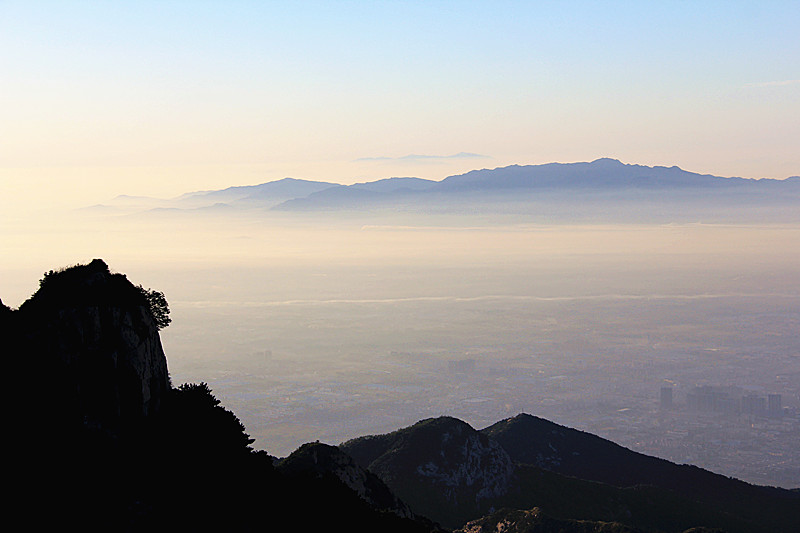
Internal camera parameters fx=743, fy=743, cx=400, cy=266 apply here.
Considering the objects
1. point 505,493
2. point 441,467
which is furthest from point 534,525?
point 441,467

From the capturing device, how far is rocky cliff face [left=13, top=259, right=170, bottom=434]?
1715 inches

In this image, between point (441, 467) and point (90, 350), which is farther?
point (441, 467)

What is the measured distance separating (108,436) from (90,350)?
532cm

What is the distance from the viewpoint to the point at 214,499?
4747 cm

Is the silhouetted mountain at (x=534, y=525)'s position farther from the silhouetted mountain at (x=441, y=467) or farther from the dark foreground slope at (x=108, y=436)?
the dark foreground slope at (x=108, y=436)

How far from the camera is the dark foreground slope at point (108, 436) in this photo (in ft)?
135

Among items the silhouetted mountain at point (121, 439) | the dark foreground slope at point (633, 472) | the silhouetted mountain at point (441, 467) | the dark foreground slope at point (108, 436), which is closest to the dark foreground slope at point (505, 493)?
the silhouetted mountain at point (441, 467)

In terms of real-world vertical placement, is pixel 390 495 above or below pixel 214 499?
below

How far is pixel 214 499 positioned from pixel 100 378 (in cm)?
1052

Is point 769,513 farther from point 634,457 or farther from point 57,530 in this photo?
point 57,530

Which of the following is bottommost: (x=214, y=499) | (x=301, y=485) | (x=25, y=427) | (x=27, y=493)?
(x=301, y=485)

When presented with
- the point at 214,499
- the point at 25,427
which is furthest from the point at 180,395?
the point at 25,427

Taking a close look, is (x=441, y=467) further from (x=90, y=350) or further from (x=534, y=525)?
(x=90, y=350)

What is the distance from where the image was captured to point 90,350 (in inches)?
1785
